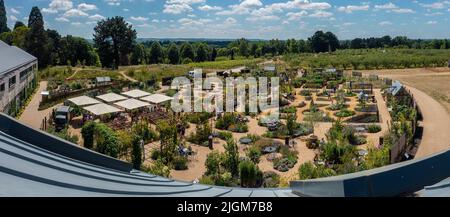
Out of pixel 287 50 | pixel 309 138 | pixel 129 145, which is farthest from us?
pixel 287 50

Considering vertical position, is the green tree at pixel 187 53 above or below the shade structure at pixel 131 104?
above

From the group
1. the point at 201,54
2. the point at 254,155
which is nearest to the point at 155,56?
the point at 201,54

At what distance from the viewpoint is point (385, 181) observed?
3.99m

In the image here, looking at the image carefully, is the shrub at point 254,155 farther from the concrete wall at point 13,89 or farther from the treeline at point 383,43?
the treeline at point 383,43

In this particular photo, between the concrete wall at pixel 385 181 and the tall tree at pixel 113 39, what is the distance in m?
51.2

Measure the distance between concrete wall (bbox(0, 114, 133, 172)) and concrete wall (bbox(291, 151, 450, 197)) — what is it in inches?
139

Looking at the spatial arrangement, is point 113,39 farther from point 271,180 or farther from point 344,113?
point 271,180

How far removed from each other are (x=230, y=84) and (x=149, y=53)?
3874 cm

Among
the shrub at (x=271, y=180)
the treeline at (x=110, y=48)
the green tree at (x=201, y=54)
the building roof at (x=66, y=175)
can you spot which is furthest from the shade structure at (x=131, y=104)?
the green tree at (x=201, y=54)

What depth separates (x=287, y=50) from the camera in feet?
307
